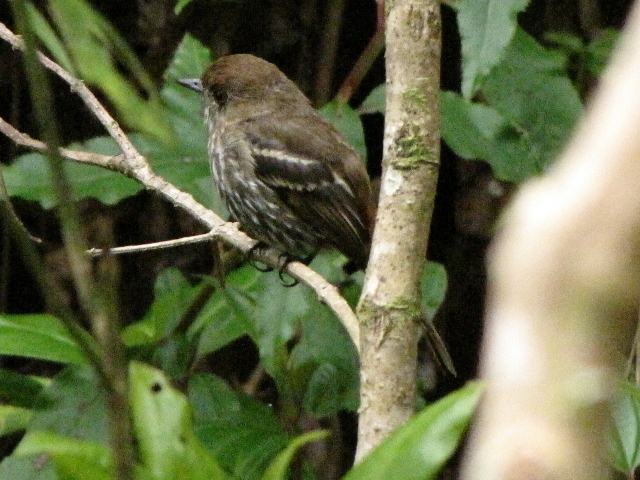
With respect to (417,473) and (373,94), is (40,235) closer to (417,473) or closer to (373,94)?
(373,94)

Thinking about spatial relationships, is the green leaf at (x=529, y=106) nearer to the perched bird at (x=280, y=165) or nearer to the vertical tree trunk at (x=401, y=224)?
the perched bird at (x=280, y=165)

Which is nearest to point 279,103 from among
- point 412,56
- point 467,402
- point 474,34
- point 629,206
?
point 474,34

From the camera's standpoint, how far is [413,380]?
1637 mm

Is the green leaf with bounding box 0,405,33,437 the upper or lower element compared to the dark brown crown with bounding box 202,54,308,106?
lower

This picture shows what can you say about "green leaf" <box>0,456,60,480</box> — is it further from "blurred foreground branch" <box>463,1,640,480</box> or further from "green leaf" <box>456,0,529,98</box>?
"blurred foreground branch" <box>463,1,640,480</box>

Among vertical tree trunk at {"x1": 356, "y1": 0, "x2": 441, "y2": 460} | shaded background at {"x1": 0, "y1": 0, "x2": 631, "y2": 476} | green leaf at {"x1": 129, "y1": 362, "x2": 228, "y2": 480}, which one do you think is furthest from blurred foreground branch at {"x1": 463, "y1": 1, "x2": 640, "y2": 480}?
shaded background at {"x1": 0, "y1": 0, "x2": 631, "y2": 476}

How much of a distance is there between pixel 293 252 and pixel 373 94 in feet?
1.72

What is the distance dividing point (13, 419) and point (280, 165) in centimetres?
107

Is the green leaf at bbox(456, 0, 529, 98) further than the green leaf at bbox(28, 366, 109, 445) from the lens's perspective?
No

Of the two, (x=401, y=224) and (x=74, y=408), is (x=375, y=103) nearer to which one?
(x=74, y=408)

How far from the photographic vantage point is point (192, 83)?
3.28 meters

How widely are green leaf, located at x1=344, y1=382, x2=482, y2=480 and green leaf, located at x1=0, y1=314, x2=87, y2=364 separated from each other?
1.59 meters

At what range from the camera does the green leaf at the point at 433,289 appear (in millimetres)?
2664

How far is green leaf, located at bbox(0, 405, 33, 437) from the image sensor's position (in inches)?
107
